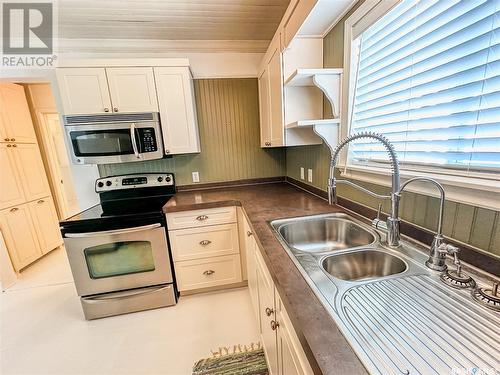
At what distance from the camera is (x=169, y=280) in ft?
6.31

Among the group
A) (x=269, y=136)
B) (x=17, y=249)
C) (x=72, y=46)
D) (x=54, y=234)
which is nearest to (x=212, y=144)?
(x=269, y=136)

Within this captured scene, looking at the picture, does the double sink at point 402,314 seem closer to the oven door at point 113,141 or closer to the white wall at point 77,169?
the oven door at point 113,141

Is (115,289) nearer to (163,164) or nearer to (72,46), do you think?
(163,164)

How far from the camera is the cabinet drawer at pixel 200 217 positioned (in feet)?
6.16

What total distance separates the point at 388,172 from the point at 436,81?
41 centimetres

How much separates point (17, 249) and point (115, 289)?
180 cm

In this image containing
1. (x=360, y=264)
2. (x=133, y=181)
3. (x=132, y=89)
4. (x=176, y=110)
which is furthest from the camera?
(x=133, y=181)

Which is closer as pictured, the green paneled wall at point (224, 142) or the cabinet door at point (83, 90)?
the cabinet door at point (83, 90)

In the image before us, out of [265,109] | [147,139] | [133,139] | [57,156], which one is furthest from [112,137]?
[57,156]

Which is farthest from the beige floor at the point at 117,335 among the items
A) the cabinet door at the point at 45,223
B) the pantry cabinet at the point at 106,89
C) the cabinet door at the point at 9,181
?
the pantry cabinet at the point at 106,89

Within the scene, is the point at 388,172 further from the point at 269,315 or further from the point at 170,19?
the point at 170,19

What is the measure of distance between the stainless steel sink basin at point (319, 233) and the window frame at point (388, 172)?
0.31m

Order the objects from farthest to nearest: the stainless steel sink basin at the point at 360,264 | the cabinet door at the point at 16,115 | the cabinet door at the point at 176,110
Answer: the cabinet door at the point at 16,115, the cabinet door at the point at 176,110, the stainless steel sink basin at the point at 360,264

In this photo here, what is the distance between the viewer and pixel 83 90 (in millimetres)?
1871
